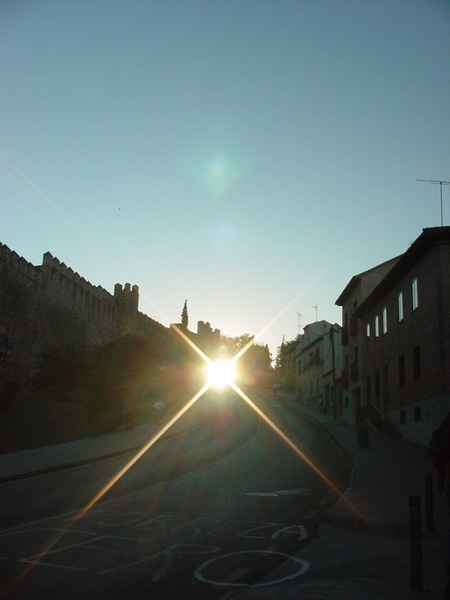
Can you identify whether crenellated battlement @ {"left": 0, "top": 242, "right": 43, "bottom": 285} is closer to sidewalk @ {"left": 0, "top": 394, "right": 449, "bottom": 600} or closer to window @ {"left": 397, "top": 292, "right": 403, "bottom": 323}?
sidewalk @ {"left": 0, "top": 394, "right": 449, "bottom": 600}

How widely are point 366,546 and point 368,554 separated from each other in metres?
0.57

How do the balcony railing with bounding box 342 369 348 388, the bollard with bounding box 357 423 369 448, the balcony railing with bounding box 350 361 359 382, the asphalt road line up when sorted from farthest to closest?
1. the balcony railing with bounding box 342 369 348 388
2. the balcony railing with bounding box 350 361 359 382
3. the bollard with bounding box 357 423 369 448
4. the asphalt road

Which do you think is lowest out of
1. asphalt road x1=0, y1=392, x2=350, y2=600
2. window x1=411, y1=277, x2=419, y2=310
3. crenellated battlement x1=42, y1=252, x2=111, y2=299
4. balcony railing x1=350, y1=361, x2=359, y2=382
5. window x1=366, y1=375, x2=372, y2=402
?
asphalt road x1=0, y1=392, x2=350, y2=600

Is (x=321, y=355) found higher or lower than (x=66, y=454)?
higher

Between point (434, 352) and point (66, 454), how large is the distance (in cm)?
1501

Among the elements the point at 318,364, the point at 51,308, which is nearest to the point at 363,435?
the point at 51,308

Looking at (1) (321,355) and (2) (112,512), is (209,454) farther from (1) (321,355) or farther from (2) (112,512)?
(1) (321,355)

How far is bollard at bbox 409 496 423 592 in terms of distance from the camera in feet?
18.8

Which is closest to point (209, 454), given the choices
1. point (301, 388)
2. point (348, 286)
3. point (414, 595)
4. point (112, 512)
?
Result: point (112, 512)

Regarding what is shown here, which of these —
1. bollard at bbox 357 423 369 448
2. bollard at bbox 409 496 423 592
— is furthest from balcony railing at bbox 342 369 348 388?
bollard at bbox 409 496 423 592

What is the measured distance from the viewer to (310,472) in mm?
18016

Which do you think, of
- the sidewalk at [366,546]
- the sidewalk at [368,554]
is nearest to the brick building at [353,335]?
the sidewalk at [366,546]

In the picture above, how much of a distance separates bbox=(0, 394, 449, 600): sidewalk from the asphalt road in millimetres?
Answer: 301

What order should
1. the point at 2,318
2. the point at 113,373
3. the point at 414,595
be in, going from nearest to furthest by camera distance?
1. the point at 414,595
2. the point at 2,318
3. the point at 113,373
